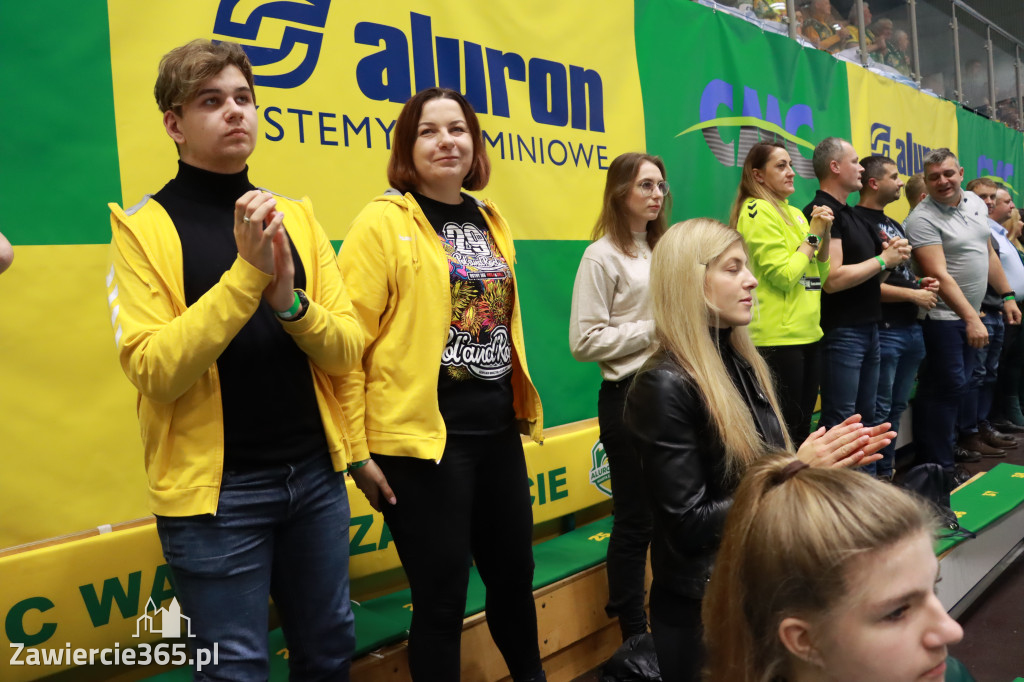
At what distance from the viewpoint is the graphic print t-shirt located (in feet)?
5.83

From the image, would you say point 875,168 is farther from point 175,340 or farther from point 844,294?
point 175,340

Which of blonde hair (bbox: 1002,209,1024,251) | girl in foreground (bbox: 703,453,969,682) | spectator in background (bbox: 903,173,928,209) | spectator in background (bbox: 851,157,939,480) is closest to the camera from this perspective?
girl in foreground (bbox: 703,453,969,682)

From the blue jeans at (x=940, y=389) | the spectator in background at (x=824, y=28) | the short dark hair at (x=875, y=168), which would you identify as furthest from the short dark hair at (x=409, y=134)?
the spectator in background at (x=824, y=28)

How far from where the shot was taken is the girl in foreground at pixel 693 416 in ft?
4.74

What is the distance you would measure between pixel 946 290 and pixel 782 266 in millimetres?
1679

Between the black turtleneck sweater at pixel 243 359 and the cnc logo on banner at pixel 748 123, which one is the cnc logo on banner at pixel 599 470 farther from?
the black turtleneck sweater at pixel 243 359

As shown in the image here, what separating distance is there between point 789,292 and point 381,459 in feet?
6.40

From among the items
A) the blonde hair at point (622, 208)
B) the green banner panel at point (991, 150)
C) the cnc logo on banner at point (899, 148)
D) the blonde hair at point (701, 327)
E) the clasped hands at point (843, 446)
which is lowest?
the clasped hands at point (843, 446)

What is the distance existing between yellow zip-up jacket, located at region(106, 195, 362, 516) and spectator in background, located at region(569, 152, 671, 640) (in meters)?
1.05

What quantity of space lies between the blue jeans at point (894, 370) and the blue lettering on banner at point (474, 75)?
1.78 metres

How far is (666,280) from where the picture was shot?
1.58m

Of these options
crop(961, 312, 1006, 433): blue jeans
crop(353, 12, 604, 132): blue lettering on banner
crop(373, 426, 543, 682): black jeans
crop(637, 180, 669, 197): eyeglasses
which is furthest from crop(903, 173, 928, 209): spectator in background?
crop(373, 426, 543, 682): black jeans

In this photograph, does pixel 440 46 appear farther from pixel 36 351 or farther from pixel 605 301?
pixel 36 351

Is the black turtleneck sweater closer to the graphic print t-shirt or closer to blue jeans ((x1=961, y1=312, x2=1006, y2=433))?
the graphic print t-shirt
